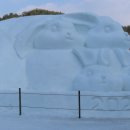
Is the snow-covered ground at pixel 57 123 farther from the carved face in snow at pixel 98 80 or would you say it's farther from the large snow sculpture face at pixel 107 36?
the large snow sculpture face at pixel 107 36

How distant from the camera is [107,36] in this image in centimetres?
2233

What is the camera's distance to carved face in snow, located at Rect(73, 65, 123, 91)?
20719mm

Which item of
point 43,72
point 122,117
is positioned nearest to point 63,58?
point 43,72

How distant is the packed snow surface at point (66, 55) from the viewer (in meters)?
21.2

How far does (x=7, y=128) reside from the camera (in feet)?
52.4

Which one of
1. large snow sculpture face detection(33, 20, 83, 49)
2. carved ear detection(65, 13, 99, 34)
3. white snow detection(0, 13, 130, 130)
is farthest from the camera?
carved ear detection(65, 13, 99, 34)

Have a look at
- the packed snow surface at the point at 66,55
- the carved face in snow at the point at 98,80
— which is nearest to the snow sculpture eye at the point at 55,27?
the packed snow surface at the point at 66,55

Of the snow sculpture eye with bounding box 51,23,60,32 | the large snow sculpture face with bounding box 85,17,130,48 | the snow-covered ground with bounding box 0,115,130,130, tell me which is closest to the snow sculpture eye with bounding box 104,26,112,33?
the large snow sculpture face with bounding box 85,17,130,48

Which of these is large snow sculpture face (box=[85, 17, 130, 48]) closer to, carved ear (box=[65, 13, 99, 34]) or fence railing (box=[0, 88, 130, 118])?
carved ear (box=[65, 13, 99, 34])

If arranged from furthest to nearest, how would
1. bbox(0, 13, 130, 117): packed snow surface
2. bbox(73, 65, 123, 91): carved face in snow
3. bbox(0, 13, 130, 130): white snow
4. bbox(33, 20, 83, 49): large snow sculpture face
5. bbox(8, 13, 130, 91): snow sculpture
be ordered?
bbox(33, 20, 83, 49): large snow sculpture face, bbox(8, 13, 130, 91): snow sculpture, bbox(0, 13, 130, 117): packed snow surface, bbox(73, 65, 123, 91): carved face in snow, bbox(0, 13, 130, 130): white snow

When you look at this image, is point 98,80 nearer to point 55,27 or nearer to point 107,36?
point 107,36

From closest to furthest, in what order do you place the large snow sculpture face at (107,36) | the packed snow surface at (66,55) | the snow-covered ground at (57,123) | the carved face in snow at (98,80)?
the snow-covered ground at (57,123)
the carved face in snow at (98,80)
the packed snow surface at (66,55)
the large snow sculpture face at (107,36)

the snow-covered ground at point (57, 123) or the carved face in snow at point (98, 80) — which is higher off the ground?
the carved face in snow at point (98, 80)

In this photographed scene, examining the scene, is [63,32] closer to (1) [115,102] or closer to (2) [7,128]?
(1) [115,102]
